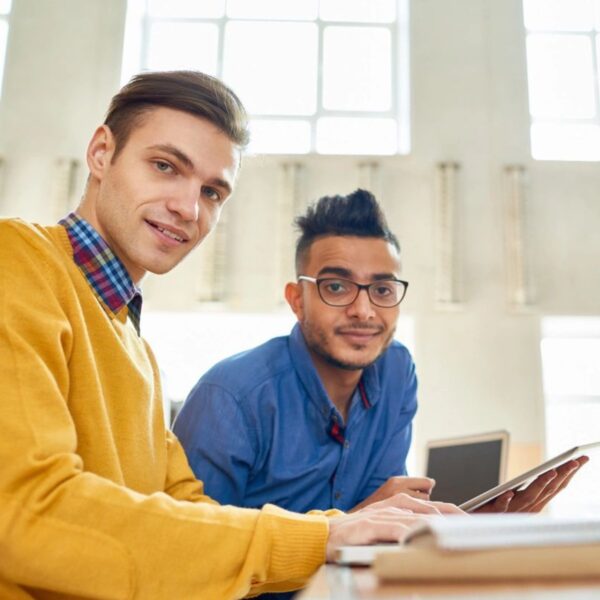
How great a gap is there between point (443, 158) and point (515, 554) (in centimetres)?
697

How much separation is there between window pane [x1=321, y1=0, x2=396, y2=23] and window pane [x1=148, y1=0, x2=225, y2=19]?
1202 millimetres

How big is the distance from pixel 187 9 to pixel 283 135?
1851 millimetres

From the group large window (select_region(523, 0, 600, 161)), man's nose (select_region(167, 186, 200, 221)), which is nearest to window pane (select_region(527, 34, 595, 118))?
large window (select_region(523, 0, 600, 161))

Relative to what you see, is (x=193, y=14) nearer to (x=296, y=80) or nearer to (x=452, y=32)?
(x=296, y=80)

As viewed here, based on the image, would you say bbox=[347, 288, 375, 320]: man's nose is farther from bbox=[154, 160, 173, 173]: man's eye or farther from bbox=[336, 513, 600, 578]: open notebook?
bbox=[336, 513, 600, 578]: open notebook

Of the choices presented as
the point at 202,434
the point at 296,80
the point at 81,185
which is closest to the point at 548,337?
the point at 296,80

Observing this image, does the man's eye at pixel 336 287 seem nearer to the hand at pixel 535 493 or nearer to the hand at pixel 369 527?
the hand at pixel 535 493

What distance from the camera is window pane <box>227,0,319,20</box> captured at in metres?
7.84

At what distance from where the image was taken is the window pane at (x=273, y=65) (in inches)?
304

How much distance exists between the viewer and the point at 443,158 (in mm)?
7203

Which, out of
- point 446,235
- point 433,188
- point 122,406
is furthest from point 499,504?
point 433,188

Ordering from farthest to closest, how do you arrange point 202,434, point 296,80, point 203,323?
point 296,80 < point 203,323 < point 202,434

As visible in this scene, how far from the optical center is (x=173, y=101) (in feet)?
4.49

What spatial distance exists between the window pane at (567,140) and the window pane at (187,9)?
3.76 meters
